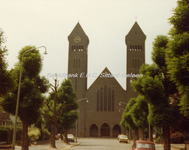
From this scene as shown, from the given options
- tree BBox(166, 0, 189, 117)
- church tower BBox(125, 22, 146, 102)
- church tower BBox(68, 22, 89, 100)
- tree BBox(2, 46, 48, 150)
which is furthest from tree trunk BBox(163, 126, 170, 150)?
church tower BBox(68, 22, 89, 100)

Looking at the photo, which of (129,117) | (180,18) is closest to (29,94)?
(180,18)

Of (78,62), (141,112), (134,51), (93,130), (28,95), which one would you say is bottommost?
(93,130)

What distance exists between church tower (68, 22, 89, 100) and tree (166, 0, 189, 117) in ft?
209

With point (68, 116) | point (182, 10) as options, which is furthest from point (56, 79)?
point (182, 10)

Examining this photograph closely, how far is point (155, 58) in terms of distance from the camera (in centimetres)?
2375

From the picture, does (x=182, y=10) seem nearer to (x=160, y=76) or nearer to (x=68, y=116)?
(x=160, y=76)

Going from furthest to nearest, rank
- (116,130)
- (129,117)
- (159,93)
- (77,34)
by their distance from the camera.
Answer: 1. (77,34)
2. (116,130)
3. (129,117)
4. (159,93)

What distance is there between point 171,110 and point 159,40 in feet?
21.0

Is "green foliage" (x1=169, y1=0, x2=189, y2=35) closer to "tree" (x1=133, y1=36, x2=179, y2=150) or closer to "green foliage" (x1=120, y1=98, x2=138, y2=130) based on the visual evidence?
"tree" (x1=133, y1=36, x2=179, y2=150)

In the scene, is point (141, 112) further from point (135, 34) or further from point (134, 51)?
point (135, 34)

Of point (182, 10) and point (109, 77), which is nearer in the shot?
point (182, 10)

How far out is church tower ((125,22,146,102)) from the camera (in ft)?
266

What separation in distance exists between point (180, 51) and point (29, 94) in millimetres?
13411

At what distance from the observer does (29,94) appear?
23562 millimetres
